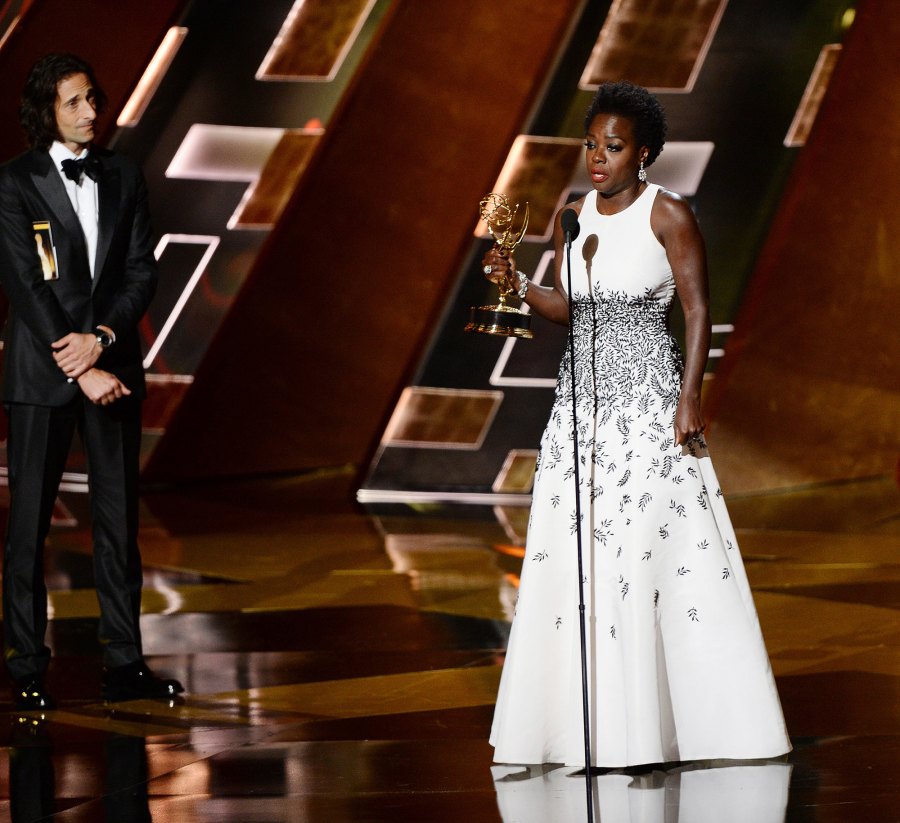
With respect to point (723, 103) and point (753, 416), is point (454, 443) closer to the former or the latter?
point (753, 416)

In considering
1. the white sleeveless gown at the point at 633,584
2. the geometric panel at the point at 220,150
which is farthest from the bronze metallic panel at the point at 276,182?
the white sleeveless gown at the point at 633,584

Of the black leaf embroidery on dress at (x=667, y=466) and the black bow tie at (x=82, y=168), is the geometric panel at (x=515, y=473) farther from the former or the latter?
the black leaf embroidery on dress at (x=667, y=466)

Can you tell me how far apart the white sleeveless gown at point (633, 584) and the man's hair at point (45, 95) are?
1758mm

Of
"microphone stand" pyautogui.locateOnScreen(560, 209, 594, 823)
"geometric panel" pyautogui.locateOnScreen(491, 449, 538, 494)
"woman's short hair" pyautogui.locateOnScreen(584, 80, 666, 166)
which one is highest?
"geometric panel" pyautogui.locateOnScreen(491, 449, 538, 494)

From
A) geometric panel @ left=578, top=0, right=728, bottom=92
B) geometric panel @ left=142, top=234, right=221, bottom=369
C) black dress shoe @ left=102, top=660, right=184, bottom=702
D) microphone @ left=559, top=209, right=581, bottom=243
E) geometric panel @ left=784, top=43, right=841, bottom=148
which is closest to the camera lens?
microphone @ left=559, top=209, right=581, bottom=243

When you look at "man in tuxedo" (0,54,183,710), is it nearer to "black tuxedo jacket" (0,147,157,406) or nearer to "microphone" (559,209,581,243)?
"black tuxedo jacket" (0,147,157,406)

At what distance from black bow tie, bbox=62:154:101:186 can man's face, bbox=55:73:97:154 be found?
7 centimetres

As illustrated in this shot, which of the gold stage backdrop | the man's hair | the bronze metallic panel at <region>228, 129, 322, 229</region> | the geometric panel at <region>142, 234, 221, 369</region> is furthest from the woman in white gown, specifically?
the geometric panel at <region>142, 234, 221, 369</region>

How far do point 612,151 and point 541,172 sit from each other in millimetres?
5851

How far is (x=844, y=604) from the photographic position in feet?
18.7

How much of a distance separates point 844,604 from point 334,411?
532 centimetres

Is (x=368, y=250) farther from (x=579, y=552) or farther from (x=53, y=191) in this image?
(x=579, y=552)

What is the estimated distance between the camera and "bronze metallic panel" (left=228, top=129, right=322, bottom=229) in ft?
31.1

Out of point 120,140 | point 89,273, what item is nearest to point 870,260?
point 120,140
